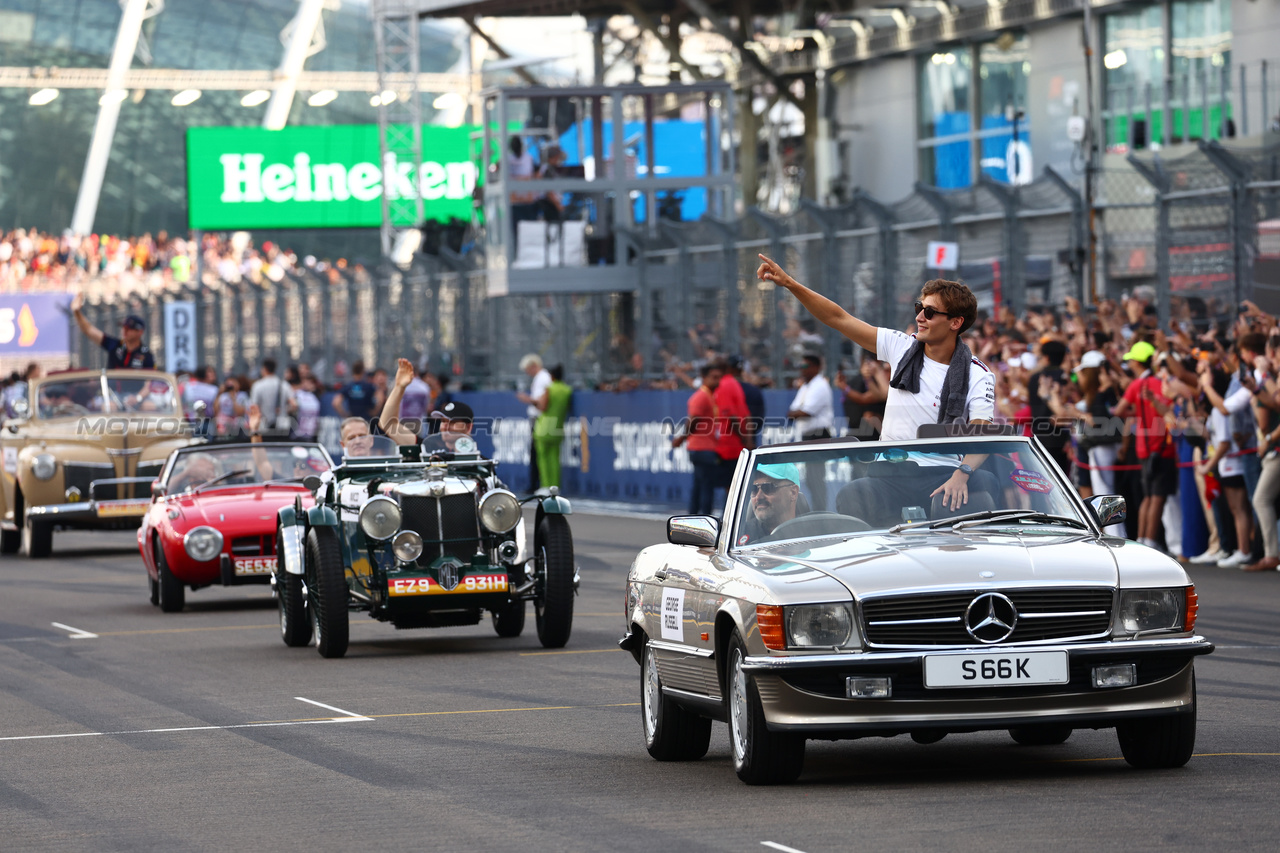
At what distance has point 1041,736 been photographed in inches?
341

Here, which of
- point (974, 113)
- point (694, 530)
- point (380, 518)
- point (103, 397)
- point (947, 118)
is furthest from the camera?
point (947, 118)

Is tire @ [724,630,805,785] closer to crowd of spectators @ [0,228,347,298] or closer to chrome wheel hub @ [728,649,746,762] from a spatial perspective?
chrome wheel hub @ [728,649,746,762]

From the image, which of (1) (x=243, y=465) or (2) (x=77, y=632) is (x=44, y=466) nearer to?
(1) (x=243, y=465)

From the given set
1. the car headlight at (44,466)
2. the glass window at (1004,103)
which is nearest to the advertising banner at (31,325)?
the glass window at (1004,103)

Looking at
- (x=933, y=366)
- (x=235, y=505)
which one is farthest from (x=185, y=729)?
(x=235, y=505)

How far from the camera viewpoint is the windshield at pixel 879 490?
27.1 feet

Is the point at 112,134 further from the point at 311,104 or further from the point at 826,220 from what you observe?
the point at 826,220

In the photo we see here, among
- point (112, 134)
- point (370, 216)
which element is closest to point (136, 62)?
point (112, 134)

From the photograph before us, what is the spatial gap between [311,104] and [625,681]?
7417cm

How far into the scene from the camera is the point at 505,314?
3306cm

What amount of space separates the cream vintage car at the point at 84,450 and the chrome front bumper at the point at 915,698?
49.4 feet

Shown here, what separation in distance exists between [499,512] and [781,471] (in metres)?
5.11

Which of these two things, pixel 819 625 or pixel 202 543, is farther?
pixel 202 543

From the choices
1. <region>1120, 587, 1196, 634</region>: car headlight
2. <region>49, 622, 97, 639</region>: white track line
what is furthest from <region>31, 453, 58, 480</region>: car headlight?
<region>1120, 587, 1196, 634</region>: car headlight
